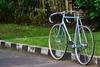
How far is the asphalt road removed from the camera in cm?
760

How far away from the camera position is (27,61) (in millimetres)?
8133

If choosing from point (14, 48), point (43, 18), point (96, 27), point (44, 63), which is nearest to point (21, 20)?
point (43, 18)

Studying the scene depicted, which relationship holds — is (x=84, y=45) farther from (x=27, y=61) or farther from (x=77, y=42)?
(x=27, y=61)

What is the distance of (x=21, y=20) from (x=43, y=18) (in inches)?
61.3

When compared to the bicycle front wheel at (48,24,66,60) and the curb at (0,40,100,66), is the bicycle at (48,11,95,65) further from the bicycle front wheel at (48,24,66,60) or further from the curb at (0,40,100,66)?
the curb at (0,40,100,66)

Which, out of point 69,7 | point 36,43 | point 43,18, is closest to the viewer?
point 36,43

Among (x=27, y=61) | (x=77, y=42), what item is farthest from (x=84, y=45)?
(x=27, y=61)

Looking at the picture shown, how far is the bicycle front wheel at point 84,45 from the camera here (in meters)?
7.36

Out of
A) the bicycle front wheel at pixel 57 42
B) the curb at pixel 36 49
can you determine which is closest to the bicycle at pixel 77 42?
the bicycle front wheel at pixel 57 42

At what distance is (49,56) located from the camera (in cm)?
864

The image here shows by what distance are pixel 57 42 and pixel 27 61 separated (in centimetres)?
84

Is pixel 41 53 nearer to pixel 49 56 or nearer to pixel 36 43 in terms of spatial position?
pixel 49 56

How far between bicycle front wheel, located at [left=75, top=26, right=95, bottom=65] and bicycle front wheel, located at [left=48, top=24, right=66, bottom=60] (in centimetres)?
48

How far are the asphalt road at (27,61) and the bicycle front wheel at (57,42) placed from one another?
0.61 ft
